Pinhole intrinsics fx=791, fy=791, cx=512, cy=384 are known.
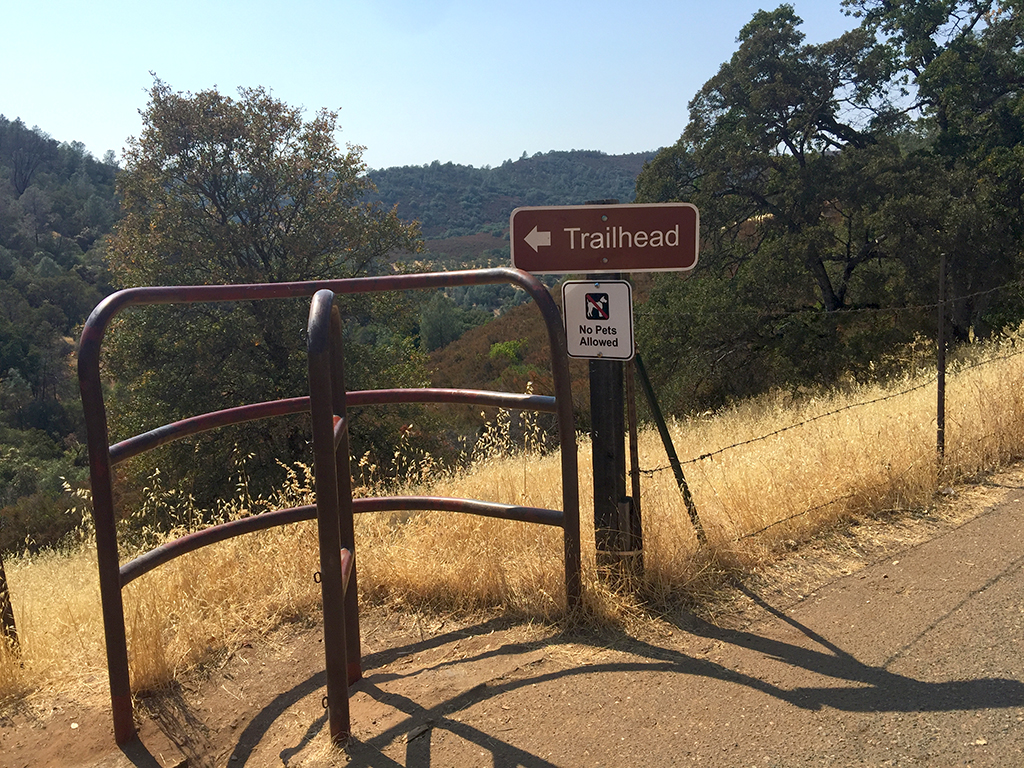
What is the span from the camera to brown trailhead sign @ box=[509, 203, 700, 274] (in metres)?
3.28

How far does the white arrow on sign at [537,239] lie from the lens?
338 centimetres

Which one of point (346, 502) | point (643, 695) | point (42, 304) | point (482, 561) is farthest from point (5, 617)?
point (42, 304)

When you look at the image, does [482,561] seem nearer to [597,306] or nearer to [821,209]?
[597,306]

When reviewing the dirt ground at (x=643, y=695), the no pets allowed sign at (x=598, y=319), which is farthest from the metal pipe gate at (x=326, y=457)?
the no pets allowed sign at (x=598, y=319)

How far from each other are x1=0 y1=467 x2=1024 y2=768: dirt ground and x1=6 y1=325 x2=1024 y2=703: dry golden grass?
5.1 inches

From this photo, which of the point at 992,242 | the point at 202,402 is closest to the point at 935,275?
the point at 992,242

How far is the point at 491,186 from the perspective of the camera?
396 feet

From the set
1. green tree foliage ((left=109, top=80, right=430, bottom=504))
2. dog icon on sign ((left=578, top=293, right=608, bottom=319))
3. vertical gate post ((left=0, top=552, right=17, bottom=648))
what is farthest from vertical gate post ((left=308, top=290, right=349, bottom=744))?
green tree foliage ((left=109, top=80, right=430, bottom=504))

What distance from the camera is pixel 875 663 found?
119 inches

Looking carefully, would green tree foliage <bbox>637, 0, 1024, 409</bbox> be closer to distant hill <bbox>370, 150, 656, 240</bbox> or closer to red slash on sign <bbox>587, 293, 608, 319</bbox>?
red slash on sign <bbox>587, 293, 608, 319</bbox>

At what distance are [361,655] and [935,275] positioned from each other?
14.9 meters

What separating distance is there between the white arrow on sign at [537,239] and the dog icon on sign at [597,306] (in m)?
0.29

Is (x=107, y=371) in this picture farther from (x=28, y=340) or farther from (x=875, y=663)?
(x=28, y=340)

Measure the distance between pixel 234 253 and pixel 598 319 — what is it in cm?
1072
